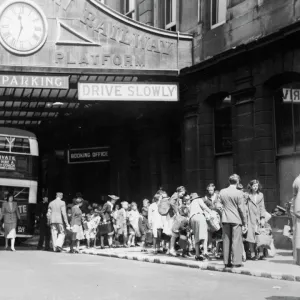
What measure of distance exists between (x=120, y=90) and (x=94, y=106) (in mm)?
6750

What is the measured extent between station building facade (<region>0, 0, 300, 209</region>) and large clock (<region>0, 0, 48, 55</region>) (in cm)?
13

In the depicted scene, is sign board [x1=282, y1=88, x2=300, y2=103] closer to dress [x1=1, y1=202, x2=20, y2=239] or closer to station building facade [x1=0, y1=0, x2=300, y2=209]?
station building facade [x1=0, y1=0, x2=300, y2=209]

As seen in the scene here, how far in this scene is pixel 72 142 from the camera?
37312 mm

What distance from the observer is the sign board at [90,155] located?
30.8 m

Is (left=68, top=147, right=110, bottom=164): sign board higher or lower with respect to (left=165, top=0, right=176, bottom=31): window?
lower

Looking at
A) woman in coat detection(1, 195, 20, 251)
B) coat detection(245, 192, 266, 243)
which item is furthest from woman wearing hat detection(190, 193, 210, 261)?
woman in coat detection(1, 195, 20, 251)

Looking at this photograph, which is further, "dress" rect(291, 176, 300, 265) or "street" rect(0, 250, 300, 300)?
"street" rect(0, 250, 300, 300)

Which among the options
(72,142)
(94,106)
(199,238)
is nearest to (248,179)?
(199,238)

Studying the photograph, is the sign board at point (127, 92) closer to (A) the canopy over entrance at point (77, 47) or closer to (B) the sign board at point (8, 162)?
(A) the canopy over entrance at point (77, 47)

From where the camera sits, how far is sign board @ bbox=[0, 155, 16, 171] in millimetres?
23781

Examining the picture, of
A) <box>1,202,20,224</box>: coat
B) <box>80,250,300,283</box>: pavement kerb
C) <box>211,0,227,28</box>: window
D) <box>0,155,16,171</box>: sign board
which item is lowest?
<box>80,250,300,283</box>: pavement kerb

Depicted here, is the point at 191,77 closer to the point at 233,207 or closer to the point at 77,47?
the point at 77,47

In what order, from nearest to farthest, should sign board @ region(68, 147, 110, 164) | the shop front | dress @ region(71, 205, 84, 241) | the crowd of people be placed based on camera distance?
the crowd of people → dress @ region(71, 205, 84, 241) → the shop front → sign board @ region(68, 147, 110, 164)

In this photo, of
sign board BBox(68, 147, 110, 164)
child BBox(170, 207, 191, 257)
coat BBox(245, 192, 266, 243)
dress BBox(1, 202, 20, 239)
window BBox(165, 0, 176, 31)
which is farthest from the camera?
sign board BBox(68, 147, 110, 164)
